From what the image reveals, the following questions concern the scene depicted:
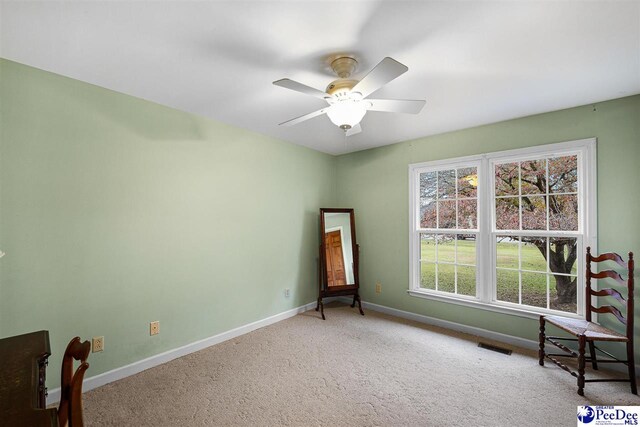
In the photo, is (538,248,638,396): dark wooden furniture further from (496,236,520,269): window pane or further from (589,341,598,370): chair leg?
(496,236,520,269): window pane

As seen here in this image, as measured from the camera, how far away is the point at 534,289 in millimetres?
3209

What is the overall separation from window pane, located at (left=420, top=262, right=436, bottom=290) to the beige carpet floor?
30.6 inches

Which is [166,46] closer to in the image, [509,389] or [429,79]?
[429,79]

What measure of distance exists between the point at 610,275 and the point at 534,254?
0.64 metres

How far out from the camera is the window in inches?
110

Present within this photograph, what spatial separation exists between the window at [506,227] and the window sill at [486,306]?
0.01 meters

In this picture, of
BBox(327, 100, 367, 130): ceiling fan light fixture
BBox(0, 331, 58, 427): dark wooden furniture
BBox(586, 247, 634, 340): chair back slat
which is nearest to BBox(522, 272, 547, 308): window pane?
BBox(586, 247, 634, 340): chair back slat

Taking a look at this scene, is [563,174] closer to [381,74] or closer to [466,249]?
[466,249]

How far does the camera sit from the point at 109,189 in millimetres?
2330

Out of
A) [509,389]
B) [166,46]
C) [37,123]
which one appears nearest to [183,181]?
[37,123]

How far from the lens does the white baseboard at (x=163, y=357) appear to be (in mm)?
2190

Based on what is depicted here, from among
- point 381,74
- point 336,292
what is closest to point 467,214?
point 336,292

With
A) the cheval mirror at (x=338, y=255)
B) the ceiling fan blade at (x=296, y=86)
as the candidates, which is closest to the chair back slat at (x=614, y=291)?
the cheval mirror at (x=338, y=255)

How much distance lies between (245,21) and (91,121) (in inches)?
62.7
